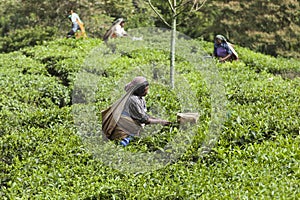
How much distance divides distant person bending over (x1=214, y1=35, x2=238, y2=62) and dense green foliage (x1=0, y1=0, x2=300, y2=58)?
16.8 feet

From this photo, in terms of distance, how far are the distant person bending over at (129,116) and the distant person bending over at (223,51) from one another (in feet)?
18.9

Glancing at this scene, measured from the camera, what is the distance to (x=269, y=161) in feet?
16.9

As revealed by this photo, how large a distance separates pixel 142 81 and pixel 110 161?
110cm

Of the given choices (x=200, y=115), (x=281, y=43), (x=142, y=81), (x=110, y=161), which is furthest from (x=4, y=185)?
(x=281, y=43)

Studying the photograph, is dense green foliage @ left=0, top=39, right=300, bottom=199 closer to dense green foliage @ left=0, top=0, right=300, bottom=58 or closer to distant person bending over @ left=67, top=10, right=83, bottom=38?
distant person bending over @ left=67, top=10, right=83, bottom=38

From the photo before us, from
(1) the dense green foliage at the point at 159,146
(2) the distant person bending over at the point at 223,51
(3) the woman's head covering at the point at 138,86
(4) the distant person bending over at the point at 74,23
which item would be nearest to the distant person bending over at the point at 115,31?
(4) the distant person bending over at the point at 74,23

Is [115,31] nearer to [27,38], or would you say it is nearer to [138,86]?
[27,38]

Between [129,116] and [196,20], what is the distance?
16.2m

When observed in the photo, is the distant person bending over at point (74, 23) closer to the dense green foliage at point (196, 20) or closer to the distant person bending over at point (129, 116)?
the dense green foliage at point (196, 20)

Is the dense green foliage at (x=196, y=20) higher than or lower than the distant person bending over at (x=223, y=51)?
lower

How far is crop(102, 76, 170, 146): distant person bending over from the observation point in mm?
6106

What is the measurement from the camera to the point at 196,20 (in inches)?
860

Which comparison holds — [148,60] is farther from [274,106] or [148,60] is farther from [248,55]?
[274,106]

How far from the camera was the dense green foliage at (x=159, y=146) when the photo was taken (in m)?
4.75
